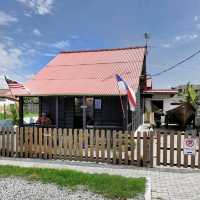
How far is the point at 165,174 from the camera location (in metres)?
8.42

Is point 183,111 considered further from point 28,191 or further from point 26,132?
point 28,191

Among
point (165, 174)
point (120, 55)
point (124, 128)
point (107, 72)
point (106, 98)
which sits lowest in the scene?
point (165, 174)

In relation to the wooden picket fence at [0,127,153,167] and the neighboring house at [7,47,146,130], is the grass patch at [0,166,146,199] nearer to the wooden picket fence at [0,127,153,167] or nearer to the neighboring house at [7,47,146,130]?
the wooden picket fence at [0,127,153,167]

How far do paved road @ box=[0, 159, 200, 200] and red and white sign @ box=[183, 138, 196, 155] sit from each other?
0.58 m

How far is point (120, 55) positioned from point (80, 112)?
4.70 metres

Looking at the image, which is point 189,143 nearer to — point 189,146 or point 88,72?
point 189,146

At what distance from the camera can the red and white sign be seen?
910cm

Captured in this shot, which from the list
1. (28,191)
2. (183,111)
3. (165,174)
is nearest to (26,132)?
(28,191)

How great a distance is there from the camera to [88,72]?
56.5 feet

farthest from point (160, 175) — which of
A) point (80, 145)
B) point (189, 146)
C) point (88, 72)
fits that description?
point (88, 72)

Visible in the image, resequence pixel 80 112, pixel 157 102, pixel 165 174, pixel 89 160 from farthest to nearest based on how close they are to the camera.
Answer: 1. pixel 157 102
2. pixel 80 112
3. pixel 89 160
4. pixel 165 174

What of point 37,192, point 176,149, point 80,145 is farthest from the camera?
point 80,145

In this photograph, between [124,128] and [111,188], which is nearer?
[111,188]

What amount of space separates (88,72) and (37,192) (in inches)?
453
